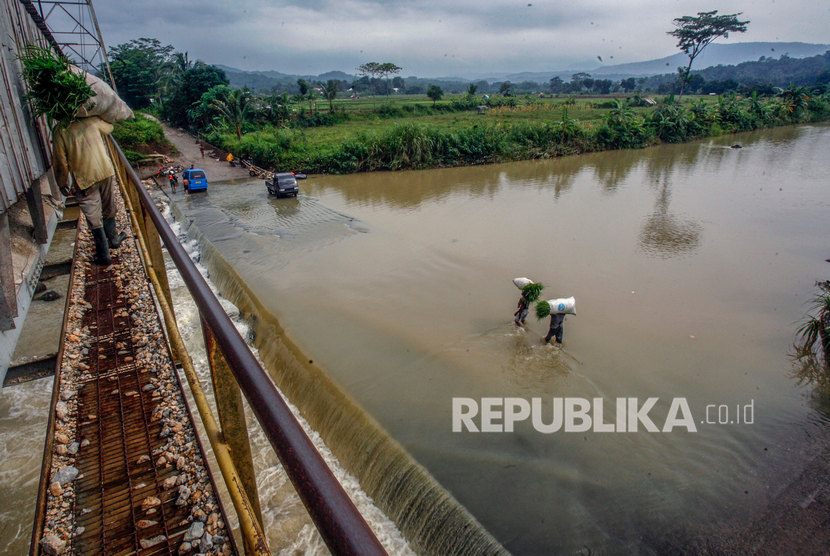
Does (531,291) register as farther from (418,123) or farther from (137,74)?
(137,74)

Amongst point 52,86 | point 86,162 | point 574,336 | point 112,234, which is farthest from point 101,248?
point 574,336

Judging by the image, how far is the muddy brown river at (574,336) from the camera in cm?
515

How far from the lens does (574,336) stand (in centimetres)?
830

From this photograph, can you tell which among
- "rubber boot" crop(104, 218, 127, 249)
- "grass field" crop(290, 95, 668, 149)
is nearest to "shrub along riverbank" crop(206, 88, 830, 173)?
"grass field" crop(290, 95, 668, 149)

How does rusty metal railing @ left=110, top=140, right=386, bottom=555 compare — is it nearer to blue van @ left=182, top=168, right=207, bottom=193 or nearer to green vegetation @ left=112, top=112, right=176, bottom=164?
blue van @ left=182, top=168, right=207, bottom=193

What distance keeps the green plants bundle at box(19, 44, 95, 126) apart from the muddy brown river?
4783 mm

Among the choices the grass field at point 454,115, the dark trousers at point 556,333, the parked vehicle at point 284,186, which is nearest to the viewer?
the dark trousers at point 556,333

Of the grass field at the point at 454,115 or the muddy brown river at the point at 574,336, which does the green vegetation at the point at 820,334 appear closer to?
the muddy brown river at the point at 574,336

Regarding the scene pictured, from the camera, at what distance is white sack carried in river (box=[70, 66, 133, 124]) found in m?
3.83

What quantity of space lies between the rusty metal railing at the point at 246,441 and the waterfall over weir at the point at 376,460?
3.65 meters

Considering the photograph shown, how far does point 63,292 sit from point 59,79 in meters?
1.98

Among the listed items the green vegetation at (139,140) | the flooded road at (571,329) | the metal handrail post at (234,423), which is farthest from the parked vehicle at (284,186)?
the metal handrail post at (234,423)

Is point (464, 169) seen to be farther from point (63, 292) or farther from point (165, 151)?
point (63, 292)

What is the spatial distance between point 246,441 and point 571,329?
314 inches
